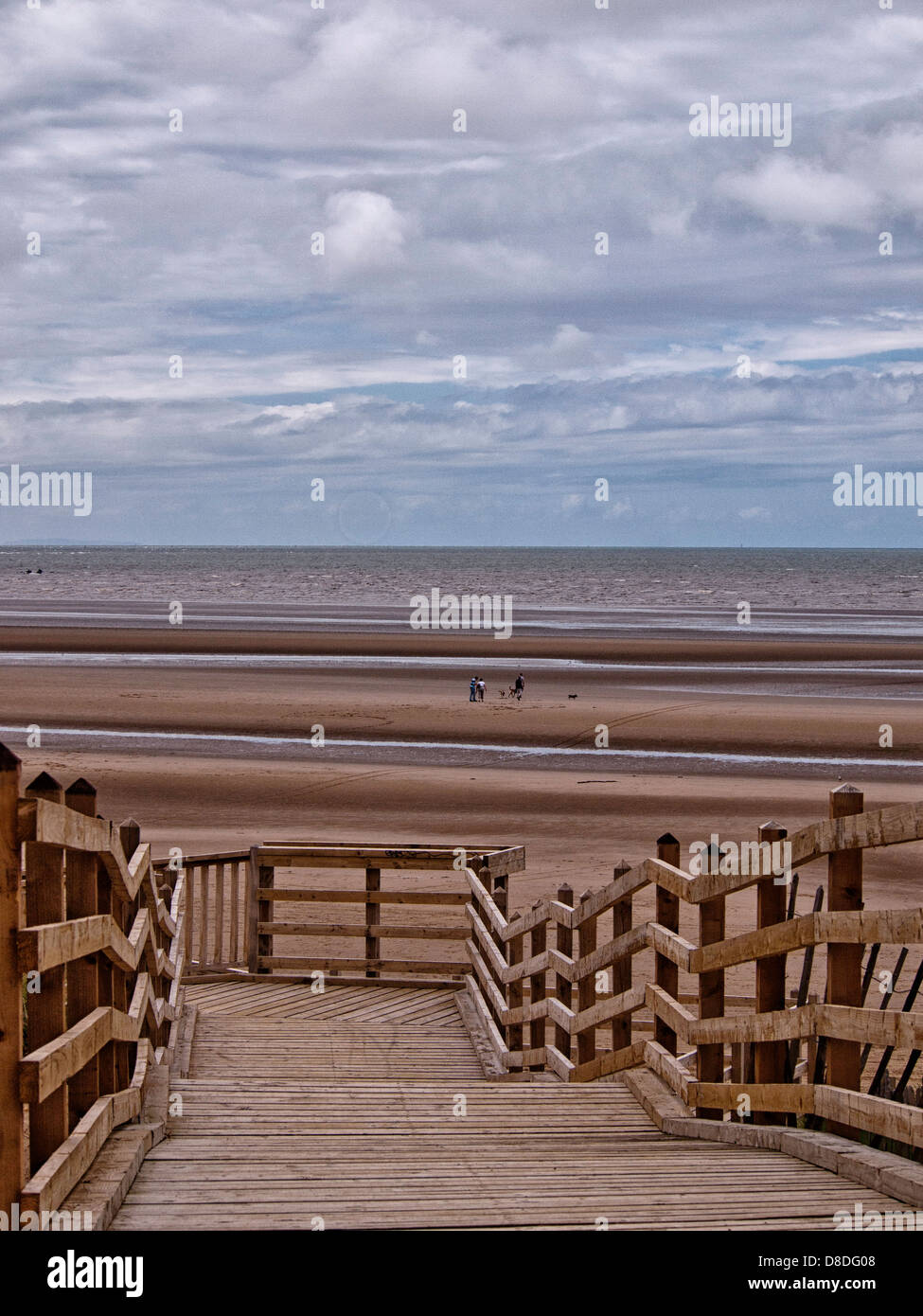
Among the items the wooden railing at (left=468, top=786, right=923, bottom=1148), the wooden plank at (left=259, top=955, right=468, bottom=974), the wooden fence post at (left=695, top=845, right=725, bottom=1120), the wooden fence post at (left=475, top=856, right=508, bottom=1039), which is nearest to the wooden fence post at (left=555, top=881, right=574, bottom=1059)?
the wooden railing at (left=468, top=786, right=923, bottom=1148)

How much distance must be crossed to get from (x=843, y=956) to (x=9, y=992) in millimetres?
2748

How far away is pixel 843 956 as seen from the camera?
4625mm

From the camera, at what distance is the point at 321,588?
100750 millimetres

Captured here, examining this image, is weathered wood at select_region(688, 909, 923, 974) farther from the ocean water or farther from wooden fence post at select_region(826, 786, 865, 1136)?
the ocean water

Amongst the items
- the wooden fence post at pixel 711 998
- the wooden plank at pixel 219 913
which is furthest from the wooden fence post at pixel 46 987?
the wooden plank at pixel 219 913

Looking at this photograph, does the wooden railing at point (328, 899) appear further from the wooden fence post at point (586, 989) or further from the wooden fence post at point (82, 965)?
the wooden fence post at point (82, 965)

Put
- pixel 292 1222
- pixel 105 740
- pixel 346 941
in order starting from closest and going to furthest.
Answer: pixel 292 1222, pixel 346 941, pixel 105 740

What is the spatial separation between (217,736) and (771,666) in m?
21.4

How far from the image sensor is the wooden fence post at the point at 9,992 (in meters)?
3.25

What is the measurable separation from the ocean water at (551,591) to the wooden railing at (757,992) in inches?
2106

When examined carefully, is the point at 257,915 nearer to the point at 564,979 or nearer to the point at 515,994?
the point at 515,994

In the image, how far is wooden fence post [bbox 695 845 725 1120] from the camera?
5668 millimetres
